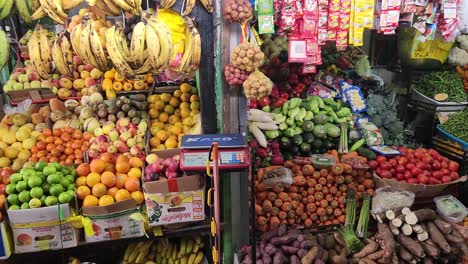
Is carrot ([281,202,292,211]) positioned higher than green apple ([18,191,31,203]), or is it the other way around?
green apple ([18,191,31,203])

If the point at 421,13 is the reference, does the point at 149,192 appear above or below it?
below

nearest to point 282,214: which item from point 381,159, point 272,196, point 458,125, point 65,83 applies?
point 272,196

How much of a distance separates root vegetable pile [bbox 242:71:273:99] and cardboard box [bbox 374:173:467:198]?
164 cm

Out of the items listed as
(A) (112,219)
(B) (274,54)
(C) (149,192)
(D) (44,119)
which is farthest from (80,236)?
(B) (274,54)

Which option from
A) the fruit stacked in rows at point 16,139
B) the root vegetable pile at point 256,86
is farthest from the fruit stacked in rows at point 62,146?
the root vegetable pile at point 256,86

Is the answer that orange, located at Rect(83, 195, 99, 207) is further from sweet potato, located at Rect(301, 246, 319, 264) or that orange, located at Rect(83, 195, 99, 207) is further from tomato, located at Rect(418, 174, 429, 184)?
tomato, located at Rect(418, 174, 429, 184)

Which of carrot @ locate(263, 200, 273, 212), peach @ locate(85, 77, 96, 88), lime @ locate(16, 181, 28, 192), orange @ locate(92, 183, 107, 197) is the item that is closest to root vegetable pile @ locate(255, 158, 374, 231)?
carrot @ locate(263, 200, 273, 212)

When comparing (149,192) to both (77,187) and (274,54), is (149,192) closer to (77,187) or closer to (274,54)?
(77,187)

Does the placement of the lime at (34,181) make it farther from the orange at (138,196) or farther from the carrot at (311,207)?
the carrot at (311,207)

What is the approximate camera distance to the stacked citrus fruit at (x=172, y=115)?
3215 millimetres

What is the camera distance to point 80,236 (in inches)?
105

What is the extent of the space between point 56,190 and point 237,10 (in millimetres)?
1806

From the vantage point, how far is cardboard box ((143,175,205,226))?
8.32 feet

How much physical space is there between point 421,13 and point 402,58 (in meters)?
1.78
